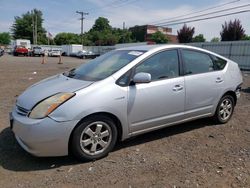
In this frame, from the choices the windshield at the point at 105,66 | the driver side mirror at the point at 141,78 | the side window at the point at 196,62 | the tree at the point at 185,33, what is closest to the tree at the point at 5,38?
the tree at the point at 185,33

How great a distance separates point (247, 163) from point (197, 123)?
172cm

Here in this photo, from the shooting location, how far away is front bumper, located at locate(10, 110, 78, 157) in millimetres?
3318

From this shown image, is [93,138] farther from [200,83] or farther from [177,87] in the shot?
[200,83]

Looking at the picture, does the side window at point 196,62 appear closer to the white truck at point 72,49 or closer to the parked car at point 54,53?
the parked car at point 54,53

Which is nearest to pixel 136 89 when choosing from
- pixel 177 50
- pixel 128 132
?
pixel 128 132

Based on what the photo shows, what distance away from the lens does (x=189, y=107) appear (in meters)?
4.57

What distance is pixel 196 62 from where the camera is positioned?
4762mm

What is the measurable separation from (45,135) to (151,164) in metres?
1.41

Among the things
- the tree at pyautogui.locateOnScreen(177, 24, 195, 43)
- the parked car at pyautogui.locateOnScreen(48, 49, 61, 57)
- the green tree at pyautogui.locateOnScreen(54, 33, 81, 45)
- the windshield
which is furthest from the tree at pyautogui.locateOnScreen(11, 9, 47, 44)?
the windshield

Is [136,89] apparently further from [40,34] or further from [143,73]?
[40,34]

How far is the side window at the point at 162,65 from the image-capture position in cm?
415

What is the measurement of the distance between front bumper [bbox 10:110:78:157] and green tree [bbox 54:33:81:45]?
7737cm

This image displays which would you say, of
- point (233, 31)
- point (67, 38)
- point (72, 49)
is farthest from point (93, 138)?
point (67, 38)

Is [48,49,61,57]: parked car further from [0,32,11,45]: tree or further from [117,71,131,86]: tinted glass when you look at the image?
[0,32,11,45]: tree
